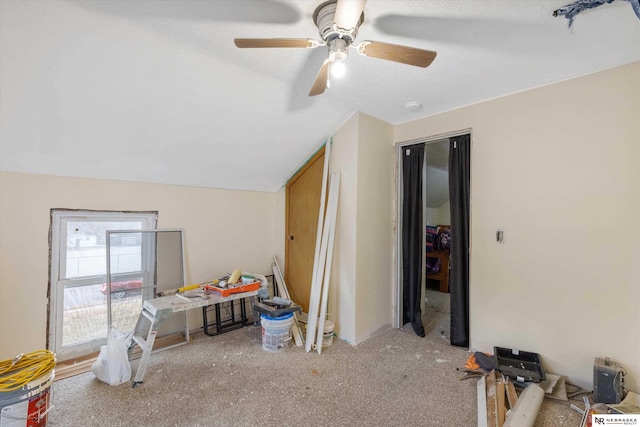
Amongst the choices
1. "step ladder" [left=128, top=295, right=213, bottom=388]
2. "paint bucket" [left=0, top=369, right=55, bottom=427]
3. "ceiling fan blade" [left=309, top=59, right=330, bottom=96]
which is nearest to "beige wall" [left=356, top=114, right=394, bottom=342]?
"ceiling fan blade" [left=309, top=59, right=330, bottom=96]

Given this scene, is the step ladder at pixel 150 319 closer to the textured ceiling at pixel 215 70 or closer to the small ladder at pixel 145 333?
the small ladder at pixel 145 333

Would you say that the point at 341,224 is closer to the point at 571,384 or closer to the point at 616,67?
the point at 571,384

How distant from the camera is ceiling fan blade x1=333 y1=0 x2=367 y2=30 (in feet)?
3.95

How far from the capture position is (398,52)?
1.52m

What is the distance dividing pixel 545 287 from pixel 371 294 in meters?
1.50

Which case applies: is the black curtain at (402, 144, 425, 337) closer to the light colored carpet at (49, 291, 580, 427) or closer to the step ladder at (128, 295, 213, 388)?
the light colored carpet at (49, 291, 580, 427)

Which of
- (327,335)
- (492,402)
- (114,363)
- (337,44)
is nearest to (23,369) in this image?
(114,363)

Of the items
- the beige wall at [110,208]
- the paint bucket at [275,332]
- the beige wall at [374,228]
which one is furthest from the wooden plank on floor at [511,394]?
the beige wall at [110,208]

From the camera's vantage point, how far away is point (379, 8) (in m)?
1.51

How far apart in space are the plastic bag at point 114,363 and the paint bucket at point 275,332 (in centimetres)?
108

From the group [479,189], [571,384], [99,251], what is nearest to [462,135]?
[479,189]

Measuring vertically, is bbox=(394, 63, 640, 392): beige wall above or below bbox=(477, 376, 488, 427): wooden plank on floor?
above

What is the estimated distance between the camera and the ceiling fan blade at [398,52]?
1471 millimetres

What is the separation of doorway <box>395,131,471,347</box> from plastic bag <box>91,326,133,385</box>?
263 centimetres
